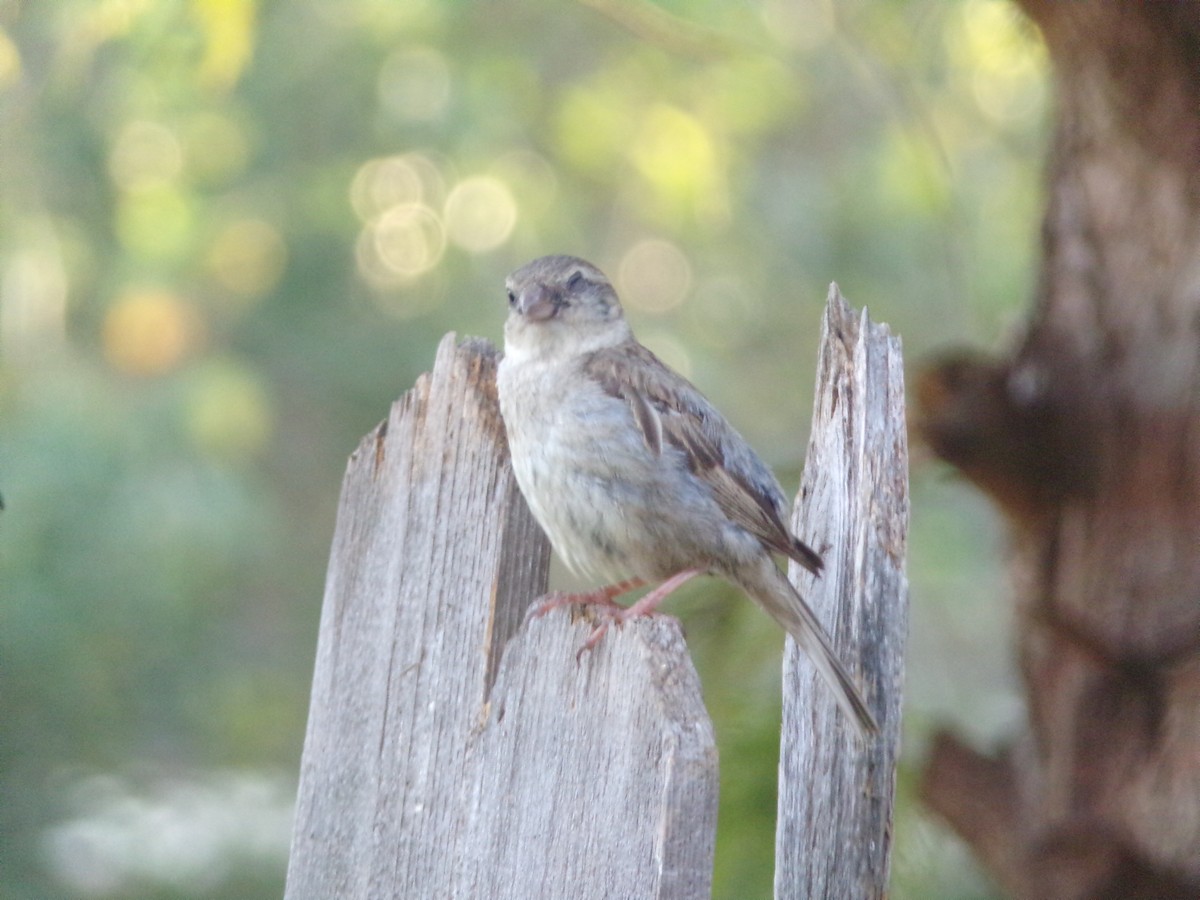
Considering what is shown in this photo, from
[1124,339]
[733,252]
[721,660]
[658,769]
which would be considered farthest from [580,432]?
[733,252]

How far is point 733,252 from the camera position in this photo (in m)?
6.86

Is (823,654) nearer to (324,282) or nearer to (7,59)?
(7,59)

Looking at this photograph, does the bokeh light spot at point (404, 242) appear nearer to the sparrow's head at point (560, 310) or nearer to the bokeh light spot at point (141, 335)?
the bokeh light spot at point (141, 335)

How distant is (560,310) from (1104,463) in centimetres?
110

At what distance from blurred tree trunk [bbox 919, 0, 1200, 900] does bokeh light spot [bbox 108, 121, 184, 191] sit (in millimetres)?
4389

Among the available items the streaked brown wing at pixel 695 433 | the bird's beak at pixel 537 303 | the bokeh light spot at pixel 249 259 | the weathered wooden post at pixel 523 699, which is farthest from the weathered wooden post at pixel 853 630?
the bokeh light spot at pixel 249 259

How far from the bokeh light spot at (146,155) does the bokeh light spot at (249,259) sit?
62cm

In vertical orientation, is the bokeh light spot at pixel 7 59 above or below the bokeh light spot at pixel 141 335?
below

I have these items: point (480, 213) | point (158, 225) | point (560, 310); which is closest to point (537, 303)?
point (560, 310)

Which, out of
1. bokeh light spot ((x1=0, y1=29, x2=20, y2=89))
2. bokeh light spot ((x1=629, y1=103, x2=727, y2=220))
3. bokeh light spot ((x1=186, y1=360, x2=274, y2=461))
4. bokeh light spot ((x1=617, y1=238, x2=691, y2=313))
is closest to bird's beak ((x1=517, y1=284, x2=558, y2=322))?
bokeh light spot ((x1=0, y1=29, x2=20, y2=89))

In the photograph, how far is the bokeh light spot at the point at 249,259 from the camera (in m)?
6.77

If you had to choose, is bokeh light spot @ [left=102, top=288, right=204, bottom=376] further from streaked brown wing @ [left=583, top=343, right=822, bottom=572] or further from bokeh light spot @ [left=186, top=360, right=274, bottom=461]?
streaked brown wing @ [left=583, top=343, right=822, bottom=572]

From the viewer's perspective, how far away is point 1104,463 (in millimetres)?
2484

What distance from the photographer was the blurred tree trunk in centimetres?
238
